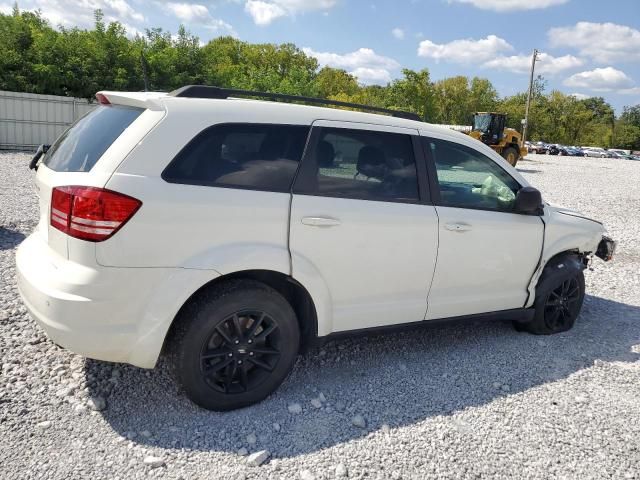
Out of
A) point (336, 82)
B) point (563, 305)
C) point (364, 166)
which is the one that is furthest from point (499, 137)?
point (336, 82)

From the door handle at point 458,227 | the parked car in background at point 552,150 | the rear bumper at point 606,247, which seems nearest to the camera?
the door handle at point 458,227

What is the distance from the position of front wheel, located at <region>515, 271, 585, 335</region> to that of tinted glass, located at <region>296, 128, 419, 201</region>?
5.85ft

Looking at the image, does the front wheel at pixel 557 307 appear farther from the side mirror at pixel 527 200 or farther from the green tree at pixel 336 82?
the green tree at pixel 336 82

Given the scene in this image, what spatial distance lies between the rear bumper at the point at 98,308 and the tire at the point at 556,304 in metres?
3.24

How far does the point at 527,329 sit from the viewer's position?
4.63 meters

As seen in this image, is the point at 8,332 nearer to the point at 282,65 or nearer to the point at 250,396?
the point at 250,396

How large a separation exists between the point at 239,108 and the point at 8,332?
2510mm

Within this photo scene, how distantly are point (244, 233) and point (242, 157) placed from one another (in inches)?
17.9

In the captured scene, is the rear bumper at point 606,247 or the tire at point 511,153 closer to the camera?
the rear bumper at point 606,247

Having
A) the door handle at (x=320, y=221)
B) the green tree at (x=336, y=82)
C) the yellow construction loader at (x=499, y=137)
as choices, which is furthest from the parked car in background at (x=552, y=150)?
the door handle at (x=320, y=221)

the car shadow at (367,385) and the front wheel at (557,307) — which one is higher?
the front wheel at (557,307)

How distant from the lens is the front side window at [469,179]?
3.77 m

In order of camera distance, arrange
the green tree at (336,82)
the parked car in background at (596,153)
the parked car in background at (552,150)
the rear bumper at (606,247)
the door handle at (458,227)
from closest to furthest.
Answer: the door handle at (458,227) → the rear bumper at (606,247) → the parked car in background at (552,150) → the parked car in background at (596,153) → the green tree at (336,82)

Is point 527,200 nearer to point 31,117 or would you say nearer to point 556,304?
point 556,304
